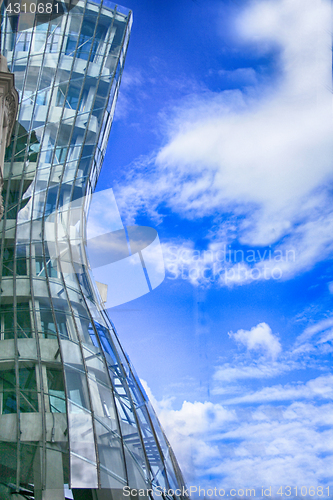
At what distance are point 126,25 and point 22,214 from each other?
11.1m

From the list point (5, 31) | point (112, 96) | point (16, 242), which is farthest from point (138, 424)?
point (5, 31)

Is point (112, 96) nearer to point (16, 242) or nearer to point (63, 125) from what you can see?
point (63, 125)

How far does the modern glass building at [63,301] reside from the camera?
13375 mm

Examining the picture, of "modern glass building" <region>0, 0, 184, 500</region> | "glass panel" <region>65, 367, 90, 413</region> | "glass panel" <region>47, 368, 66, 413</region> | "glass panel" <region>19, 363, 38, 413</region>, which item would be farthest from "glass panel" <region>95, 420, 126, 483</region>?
"glass panel" <region>19, 363, 38, 413</region>

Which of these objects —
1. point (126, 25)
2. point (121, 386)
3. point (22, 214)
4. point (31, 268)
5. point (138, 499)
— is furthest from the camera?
point (126, 25)

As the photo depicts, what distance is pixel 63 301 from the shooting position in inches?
694

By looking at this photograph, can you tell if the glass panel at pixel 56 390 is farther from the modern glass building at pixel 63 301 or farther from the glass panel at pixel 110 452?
the glass panel at pixel 110 452

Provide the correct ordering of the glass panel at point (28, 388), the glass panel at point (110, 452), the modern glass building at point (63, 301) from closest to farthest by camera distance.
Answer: the glass panel at point (110, 452) → the modern glass building at point (63, 301) → the glass panel at point (28, 388)

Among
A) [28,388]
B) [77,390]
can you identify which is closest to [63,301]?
[28,388]

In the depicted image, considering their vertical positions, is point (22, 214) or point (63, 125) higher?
point (63, 125)

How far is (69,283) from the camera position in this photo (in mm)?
18609

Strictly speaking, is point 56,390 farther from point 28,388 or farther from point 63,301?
point 63,301

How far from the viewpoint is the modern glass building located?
13375 mm

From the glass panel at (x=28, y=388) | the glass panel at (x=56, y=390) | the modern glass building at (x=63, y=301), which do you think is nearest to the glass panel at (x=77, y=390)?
the modern glass building at (x=63, y=301)
